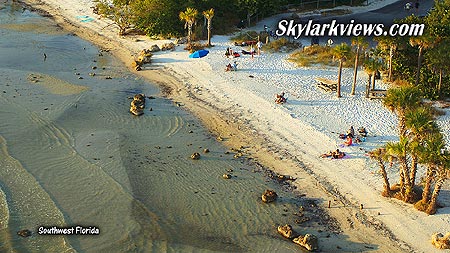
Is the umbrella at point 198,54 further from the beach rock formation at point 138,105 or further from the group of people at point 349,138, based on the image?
the group of people at point 349,138

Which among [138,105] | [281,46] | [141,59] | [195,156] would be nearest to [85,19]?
[141,59]

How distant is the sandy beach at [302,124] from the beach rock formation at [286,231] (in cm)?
263

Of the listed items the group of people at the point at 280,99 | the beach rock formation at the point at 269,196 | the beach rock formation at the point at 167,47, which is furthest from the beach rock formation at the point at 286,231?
the beach rock formation at the point at 167,47

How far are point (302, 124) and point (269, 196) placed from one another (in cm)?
882

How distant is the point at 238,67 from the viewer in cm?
4447

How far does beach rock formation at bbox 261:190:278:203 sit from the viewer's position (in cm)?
2636

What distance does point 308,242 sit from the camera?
22.9 metres

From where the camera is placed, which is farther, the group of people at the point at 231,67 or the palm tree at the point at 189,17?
the palm tree at the point at 189,17

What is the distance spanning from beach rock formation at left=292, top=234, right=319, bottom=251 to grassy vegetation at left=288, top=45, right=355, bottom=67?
938 inches

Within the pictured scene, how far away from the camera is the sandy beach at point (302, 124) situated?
81.1 feet

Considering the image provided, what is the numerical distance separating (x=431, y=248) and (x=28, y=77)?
33.2m

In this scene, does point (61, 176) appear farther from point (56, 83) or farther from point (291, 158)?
point (56, 83)

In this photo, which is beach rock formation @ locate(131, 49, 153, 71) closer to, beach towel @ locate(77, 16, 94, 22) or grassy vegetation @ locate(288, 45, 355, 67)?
grassy vegetation @ locate(288, 45, 355, 67)

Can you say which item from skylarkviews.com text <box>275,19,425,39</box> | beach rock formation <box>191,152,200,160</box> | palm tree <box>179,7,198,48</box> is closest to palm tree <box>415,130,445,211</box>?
beach rock formation <box>191,152,200,160</box>
